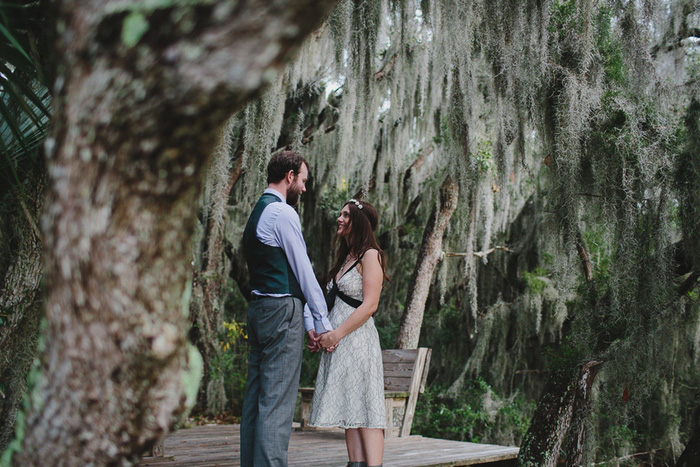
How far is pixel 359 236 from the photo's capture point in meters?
3.09

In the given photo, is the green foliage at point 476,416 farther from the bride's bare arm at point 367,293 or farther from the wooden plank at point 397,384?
the bride's bare arm at point 367,293

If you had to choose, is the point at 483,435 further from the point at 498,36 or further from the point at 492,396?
the point at 498,36

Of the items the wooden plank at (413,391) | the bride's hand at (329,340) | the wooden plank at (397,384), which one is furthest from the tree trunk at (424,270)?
the bride's hand at (329,340)

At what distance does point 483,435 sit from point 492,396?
20.2 inches

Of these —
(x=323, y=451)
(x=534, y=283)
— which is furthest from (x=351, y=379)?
(x=534, y=283)

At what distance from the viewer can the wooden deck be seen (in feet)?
12.1

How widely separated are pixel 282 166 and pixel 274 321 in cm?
68

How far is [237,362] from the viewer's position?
36.8 ft

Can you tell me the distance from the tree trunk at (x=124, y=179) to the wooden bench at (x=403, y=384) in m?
3.93

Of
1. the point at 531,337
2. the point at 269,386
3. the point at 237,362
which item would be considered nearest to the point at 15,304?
the point at 269,386

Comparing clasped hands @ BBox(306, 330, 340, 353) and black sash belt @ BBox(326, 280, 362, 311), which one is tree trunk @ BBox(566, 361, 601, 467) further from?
clasped hands @ BBox(306, 330, 340, 353)

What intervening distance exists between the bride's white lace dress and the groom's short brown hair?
0.64 meters

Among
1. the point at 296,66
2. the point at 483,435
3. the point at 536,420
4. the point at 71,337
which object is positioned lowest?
the point at 483,435

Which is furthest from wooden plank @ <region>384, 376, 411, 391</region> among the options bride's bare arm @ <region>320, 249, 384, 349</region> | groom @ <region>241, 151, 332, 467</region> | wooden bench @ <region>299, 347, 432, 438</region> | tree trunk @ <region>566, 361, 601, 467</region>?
groom @ <region>241, 151, 332, 467</region>
